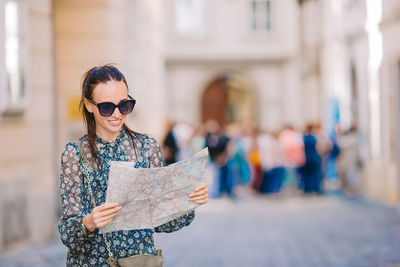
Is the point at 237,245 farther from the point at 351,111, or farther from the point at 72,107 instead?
the point at 351,111

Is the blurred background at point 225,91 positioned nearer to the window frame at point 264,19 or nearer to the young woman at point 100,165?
the window frame at point 264,19

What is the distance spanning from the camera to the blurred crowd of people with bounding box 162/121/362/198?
18359mm

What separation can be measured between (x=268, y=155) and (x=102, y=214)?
638 inches

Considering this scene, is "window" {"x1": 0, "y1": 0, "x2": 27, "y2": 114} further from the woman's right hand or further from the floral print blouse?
the woman's right hand

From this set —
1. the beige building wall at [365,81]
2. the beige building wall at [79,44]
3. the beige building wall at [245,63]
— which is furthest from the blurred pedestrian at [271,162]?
the beige building wall at [245,63]

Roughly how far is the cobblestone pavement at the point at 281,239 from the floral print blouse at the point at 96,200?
5.35 m

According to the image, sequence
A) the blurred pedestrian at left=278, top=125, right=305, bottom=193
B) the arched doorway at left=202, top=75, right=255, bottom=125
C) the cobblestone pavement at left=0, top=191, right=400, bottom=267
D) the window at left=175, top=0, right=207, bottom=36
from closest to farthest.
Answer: the cobblestone pavement at left=0, top=191, right=400, bottom=267
the blurred pedestrian at left=278, top=125, right=305, bottom=193
the window at left=175, top=0, right=207, bottom=36
the arched doorway at left=202, top=75, right=255, bottom=125

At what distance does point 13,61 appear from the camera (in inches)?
393

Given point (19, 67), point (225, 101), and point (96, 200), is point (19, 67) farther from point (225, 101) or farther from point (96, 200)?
point (225, 101)

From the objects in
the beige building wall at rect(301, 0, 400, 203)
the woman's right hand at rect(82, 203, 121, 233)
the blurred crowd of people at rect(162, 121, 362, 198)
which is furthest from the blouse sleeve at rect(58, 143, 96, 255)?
the blurred crowd of people at rect(162, 121, 362, 198)

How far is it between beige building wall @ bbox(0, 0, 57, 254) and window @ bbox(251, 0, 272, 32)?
72.6 feet

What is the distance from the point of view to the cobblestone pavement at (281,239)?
903cm

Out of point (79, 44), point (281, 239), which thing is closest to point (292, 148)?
point (79, 44)

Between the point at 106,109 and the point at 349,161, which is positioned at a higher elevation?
the point at 106,109
